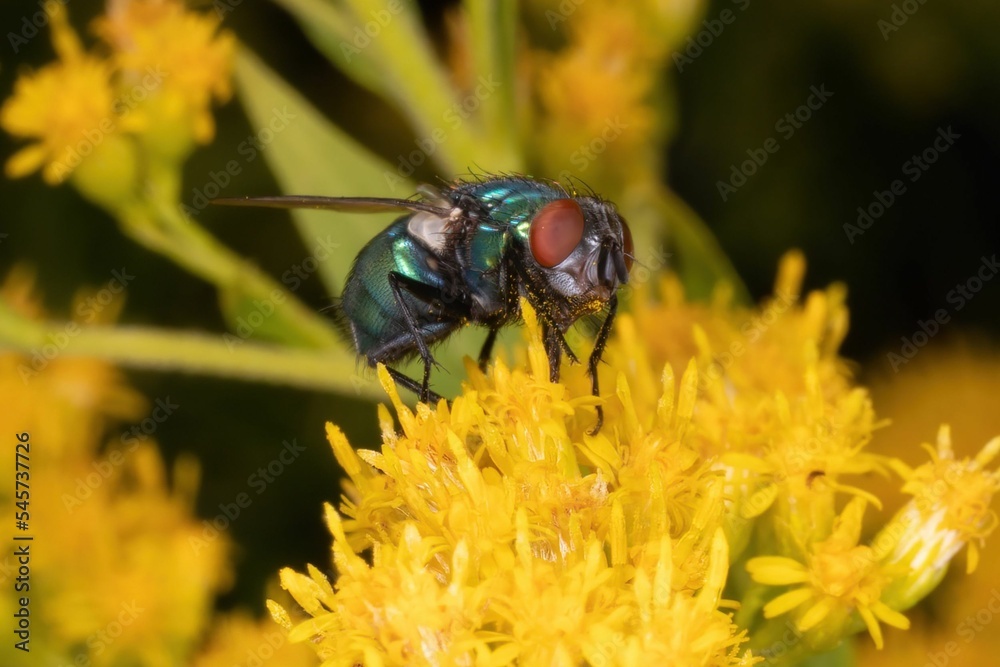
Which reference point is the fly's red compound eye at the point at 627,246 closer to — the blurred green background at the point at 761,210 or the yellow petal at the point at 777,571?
the yellow petal at the point at 777,571

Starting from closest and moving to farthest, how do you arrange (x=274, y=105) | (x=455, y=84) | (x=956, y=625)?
(x=956, y=625)
(x=274, y=105)
(x=455, y=84)

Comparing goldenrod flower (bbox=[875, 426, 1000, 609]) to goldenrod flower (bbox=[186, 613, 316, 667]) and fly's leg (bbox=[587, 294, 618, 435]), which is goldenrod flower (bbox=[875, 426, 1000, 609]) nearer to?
fly's leg (bbox=[587, 294, 618, 435])

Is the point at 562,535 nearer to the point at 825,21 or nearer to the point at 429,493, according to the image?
the point at 429,493

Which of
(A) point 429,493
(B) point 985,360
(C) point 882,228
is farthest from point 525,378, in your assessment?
(B) point 985,360

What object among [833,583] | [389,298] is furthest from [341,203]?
[833,583]

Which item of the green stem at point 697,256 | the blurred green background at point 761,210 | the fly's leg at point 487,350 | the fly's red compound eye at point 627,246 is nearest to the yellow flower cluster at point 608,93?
the blurred green background at point 761,210

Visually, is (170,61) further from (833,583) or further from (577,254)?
(833,583)
